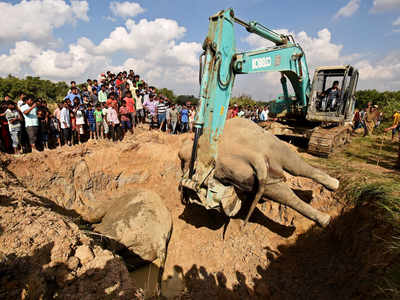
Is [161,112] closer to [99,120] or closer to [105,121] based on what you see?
[105,121]

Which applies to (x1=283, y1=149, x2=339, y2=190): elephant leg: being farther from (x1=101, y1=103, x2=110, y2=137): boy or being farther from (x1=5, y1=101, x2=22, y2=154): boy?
(x1=5, y1=101, x2=22, y2=154): boy

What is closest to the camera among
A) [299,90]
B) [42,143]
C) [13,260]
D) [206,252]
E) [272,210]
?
[13,260]

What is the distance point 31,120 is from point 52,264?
511cm

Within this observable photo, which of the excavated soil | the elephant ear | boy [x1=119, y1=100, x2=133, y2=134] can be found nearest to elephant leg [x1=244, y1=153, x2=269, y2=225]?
the elephant ear

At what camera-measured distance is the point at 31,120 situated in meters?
6.16

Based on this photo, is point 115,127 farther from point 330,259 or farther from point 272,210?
point 330,259

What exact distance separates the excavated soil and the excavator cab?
10.6 feet

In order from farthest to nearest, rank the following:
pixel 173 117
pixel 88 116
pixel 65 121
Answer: pixel 173 117 < pixel 88 116 < pixel 65 121

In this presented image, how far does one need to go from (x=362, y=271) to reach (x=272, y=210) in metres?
2.14

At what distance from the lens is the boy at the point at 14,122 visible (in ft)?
19.1

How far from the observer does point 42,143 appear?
6.59 metres

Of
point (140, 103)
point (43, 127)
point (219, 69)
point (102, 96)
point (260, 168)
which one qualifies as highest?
point (219, 69)

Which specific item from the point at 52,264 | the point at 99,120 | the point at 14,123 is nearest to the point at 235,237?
the point at 52,264

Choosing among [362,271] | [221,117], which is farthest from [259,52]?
[362,271]
